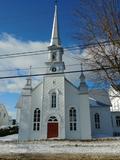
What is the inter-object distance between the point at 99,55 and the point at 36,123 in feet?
55.9

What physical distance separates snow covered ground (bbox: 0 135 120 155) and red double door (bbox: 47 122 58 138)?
9780 millimetres

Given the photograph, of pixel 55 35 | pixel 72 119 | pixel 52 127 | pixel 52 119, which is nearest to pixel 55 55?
pixel 55 35

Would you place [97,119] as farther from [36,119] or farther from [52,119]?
[36,119]

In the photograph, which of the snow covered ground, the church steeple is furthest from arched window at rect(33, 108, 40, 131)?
the snow covered ground

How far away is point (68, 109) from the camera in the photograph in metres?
28.1

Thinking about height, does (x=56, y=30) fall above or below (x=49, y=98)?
above

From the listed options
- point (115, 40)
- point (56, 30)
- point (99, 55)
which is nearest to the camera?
point (115, 40)

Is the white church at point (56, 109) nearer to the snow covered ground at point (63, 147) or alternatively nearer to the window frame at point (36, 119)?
the window frame at point (36, 119)

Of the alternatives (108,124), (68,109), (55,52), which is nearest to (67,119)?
(68,109)

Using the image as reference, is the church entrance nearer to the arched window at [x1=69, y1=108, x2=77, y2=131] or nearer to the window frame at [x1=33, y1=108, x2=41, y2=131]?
the window frame at [x1=33, y1=108, x2=41, y2=131]

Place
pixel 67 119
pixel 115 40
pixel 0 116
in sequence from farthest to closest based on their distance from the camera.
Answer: pixel 0 116, pixel 67 119, pixel 115 40

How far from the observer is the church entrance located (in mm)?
26828

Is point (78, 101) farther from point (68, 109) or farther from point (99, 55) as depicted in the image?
point (99, 55)

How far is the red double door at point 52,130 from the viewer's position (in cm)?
2676
